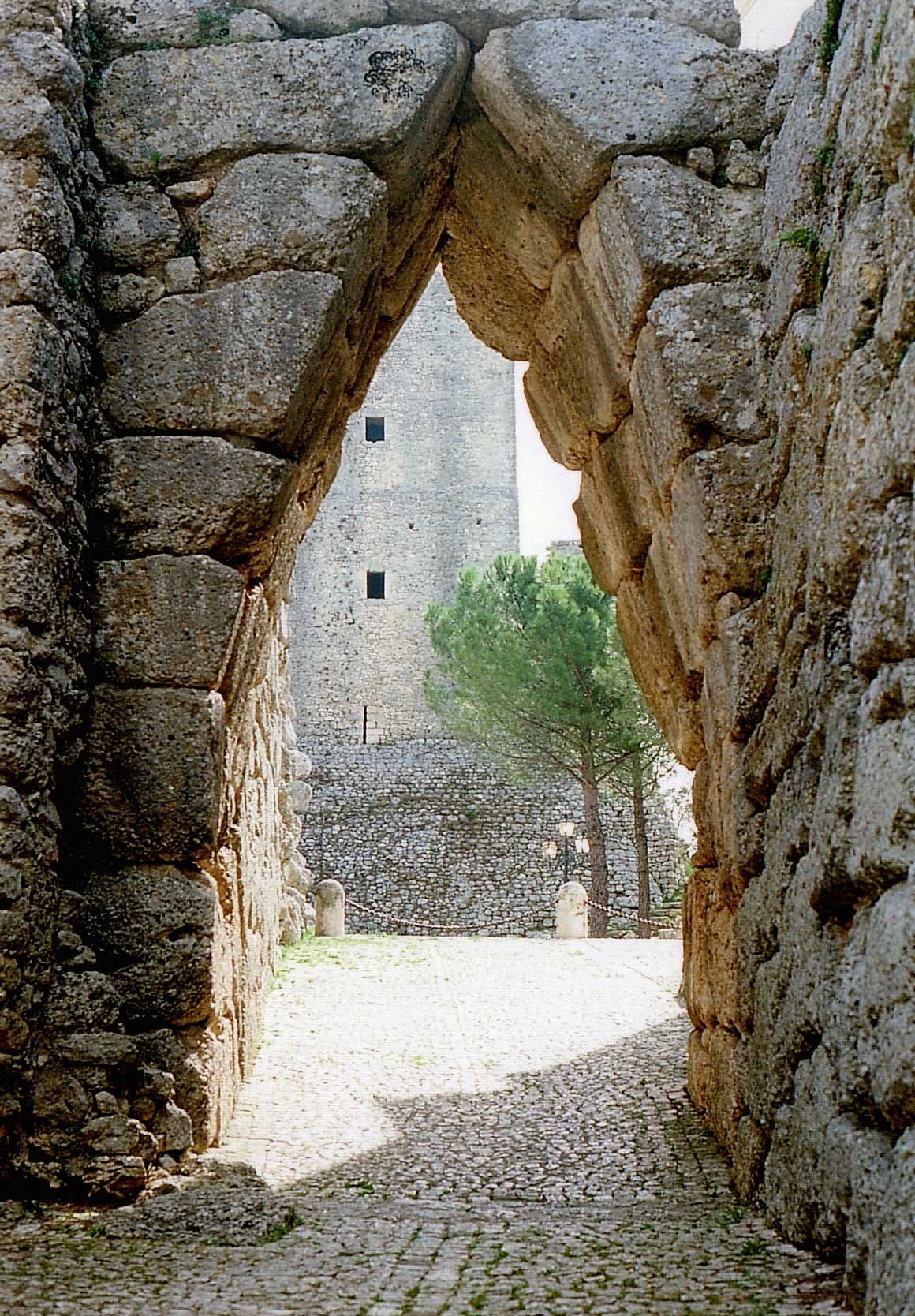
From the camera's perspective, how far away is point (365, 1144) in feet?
16.0

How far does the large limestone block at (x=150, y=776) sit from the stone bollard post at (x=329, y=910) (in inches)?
369

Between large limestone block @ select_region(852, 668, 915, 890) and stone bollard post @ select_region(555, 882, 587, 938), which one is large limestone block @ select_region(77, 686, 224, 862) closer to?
large limestone block @ select_region(852, 668, 915, 890)

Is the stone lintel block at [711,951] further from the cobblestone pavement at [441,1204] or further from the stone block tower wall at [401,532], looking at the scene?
the stone block tower wall at [401,532]

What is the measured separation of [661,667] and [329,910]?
8809mm

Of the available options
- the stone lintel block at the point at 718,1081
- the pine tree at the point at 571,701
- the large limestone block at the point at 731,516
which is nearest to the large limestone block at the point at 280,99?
the large limestone block at the point at 731,516

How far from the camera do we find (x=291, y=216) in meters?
4.55

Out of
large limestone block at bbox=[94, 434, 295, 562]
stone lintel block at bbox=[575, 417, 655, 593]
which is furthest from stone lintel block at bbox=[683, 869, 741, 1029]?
large limestone block at bbox=[94, 434, 295, 562]

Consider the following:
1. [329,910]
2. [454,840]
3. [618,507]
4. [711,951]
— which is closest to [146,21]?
[618,507]

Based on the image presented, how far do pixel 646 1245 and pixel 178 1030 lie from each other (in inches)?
67.6

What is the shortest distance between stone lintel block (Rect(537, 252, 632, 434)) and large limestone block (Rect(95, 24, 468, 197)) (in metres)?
0.89

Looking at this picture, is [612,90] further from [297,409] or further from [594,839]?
[594,839]

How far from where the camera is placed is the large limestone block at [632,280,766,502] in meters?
4.44

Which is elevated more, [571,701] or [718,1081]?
[571,701]

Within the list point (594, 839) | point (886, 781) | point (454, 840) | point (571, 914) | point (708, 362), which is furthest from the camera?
point (454, 840)
